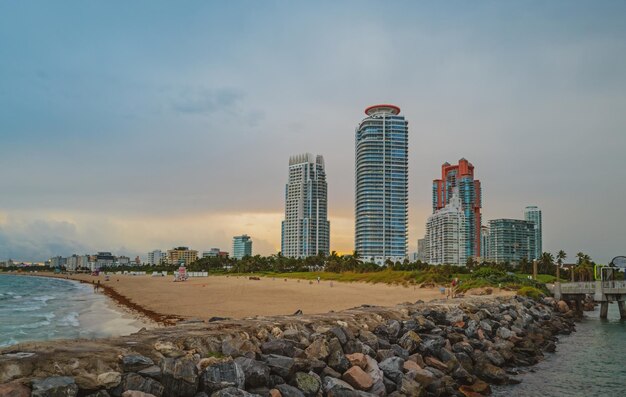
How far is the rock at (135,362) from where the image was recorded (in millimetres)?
7488

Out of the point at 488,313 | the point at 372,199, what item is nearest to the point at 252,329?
the point at 488,313

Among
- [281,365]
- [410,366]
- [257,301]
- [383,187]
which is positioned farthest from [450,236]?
[281,365]

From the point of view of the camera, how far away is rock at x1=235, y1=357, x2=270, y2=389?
864 cm

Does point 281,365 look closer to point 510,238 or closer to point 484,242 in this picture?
point 510,238

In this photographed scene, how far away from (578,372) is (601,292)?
26188 millimetres

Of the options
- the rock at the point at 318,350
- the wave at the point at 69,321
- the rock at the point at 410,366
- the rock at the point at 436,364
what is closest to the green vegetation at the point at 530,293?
the rock at the point at 436,364

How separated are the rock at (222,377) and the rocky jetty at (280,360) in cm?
2

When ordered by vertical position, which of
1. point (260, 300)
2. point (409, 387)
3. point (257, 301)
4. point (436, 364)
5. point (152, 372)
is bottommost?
point (260, 300)

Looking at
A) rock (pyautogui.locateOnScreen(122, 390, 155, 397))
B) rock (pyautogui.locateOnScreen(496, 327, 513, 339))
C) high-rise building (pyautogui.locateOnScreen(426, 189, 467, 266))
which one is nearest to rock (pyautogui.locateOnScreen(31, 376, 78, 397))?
rock (pyautogui.locateOnScreen(122, 390, 155, 397))

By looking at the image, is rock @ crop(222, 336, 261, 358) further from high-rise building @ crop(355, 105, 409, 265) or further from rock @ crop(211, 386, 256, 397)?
high-rise building @ crop(355, 105, 409, 265)

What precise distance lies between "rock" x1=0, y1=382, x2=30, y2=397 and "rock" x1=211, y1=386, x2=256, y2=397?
278 cm

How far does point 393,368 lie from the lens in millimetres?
11625

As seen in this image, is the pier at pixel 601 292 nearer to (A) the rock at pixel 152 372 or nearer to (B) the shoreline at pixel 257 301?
(B) the shoreline at pixel 257 301

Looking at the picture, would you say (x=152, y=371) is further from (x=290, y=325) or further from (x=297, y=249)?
(x=297, y=249)
